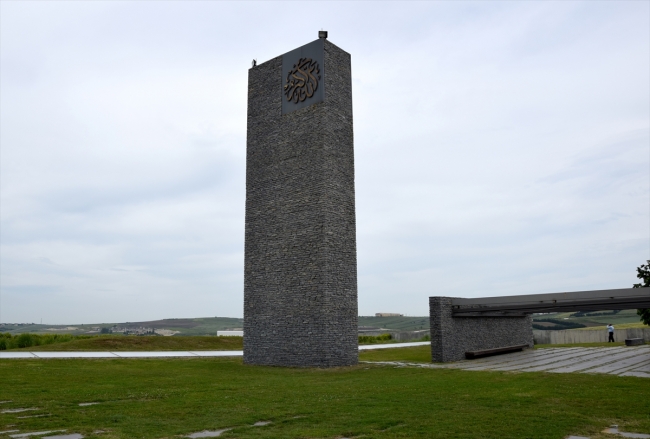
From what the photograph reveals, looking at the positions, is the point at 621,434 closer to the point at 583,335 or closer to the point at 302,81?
the point at 302,81

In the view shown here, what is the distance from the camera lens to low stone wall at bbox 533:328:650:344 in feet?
120

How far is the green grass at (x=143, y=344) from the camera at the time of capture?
27859 millimetres

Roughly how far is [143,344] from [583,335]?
28907 mm

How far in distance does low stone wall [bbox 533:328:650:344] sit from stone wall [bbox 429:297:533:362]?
10376mm

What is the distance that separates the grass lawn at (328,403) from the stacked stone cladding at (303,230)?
3.18 metres

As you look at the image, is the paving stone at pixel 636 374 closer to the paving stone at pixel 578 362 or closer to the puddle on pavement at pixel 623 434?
the paving stone at pixel 578 362

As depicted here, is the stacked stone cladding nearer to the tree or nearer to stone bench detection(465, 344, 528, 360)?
stone bench detection(465, 344, 528, 360)

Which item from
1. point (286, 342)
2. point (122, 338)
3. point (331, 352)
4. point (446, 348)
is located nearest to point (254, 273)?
point (286, 342)

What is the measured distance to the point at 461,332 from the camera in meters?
22.6

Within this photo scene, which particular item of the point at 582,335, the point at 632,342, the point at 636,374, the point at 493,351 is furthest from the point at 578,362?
Result: the point at 582,335

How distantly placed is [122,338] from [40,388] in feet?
62.3

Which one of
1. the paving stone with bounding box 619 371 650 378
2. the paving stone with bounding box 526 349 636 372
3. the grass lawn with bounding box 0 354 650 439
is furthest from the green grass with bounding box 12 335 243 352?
the paving stone with bounding box 619 371 650 378

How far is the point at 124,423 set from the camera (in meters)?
8.81

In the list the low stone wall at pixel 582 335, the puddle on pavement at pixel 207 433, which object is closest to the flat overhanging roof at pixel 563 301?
the puddle on pavement at pixel 207 433
